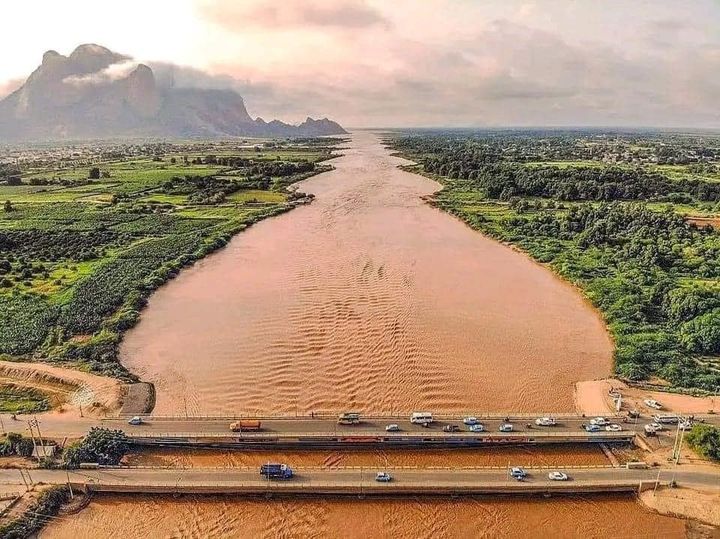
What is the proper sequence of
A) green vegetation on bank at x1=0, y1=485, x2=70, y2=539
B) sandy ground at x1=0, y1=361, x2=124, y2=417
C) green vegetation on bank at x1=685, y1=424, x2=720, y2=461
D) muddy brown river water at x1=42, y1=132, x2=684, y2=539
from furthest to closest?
sandy ground at x1=0, y1=361, x2=124, y2=417, green vegetation on bank at x1=685, y1=424, x2=720, y2=461, muddy brown river water at x1=42, y1=132, x2=684, y2=539, green vegetation on bank at x1=0, y1=485, x2=70, y2=539

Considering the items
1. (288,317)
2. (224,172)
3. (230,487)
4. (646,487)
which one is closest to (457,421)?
(646,487)

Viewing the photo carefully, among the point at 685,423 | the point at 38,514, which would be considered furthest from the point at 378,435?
the point at 38,514

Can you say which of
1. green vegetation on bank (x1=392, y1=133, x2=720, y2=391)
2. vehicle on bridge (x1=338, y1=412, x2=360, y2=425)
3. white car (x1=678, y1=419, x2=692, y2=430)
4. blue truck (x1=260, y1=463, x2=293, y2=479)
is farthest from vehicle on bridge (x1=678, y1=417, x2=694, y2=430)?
blue truck (x1=260, y1=463, x2=293, y2=479)

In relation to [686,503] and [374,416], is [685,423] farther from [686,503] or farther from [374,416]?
[374,416]

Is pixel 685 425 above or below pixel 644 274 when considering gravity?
below

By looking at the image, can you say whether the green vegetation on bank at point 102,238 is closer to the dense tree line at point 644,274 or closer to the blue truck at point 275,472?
the blue truck at point 275,472

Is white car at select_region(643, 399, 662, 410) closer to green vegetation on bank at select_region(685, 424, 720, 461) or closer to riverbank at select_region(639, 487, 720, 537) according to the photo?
green vegetation on bank at select_region(685, 424, 720, 461)
